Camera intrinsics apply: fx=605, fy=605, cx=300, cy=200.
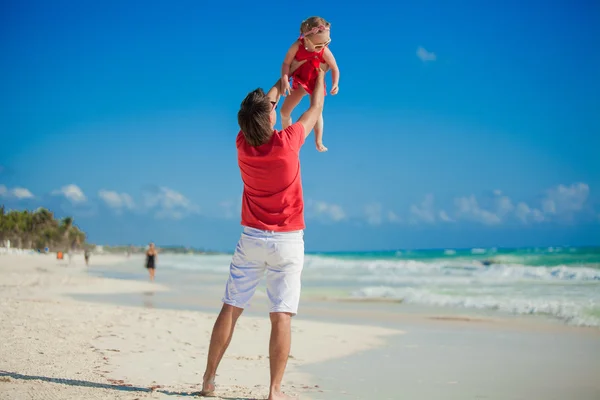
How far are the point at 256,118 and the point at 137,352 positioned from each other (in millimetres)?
3543

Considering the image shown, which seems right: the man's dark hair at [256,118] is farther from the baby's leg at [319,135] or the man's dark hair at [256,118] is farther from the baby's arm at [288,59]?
the baby's leg at [319,135]

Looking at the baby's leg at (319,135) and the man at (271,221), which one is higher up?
the baby's leg at (319,135)

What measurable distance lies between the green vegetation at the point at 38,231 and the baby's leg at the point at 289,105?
222 feet

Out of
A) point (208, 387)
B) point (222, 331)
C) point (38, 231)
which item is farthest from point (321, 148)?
point (38, 231)

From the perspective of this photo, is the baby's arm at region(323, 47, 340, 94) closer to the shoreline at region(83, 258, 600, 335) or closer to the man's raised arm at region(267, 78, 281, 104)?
the man's raised arm at region(267, 78, 281, 104)

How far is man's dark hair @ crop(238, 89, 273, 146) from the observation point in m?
3.68

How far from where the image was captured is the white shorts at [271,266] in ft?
12.3

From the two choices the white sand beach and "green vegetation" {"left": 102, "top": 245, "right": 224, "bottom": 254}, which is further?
"green vegetation" {"left": 102, "top": 245, "right": 224, "bottom": 254}

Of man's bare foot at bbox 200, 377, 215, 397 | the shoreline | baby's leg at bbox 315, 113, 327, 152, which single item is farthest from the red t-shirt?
the shoreline

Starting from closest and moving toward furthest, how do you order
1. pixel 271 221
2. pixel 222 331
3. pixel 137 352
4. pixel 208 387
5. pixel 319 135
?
1. pixel 271 221
2. pixel 222 331
3. pixel 208 387
4. pixel 319 135
5. pixel 137 352

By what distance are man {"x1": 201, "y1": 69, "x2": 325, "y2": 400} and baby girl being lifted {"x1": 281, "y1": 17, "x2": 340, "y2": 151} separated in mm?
413

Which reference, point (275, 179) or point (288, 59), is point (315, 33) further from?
point (275, 179)

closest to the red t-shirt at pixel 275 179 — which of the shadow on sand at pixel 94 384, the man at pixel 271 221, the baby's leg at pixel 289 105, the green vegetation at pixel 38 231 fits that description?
the man at pixel 271 221

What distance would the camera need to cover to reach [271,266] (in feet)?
12.6
